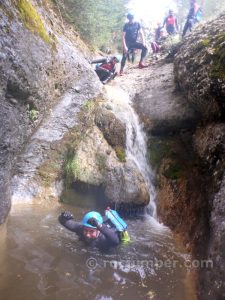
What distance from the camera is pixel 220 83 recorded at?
7.75 metres

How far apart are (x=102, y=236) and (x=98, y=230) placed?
0.16m

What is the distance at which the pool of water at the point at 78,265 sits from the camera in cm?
452

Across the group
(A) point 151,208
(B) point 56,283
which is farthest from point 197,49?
(B) point 56,283

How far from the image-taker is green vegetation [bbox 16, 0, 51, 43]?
719 cm

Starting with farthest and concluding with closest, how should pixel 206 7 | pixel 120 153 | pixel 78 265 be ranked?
1. pixel 206 7
2. pixel 120 153
3. pixel 78 265

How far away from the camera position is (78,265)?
5320 millimetres

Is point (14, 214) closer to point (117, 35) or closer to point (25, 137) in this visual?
point (25, 137)

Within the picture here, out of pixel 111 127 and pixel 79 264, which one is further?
pixel 111 127

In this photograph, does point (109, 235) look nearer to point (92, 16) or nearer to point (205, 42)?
point (205, 42)

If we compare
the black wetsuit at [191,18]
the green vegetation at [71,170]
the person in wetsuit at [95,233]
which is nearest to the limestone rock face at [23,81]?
the green vegetation at [71,170]

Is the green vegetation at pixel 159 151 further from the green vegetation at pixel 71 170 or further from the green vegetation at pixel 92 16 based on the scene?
the green vegetation at pixel 92 16

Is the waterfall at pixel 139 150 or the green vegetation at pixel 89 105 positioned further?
the green vegetation at pixel 89 105

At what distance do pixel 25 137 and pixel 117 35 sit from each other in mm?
13258

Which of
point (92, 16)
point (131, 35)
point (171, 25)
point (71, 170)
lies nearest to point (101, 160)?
point (71, 170)
